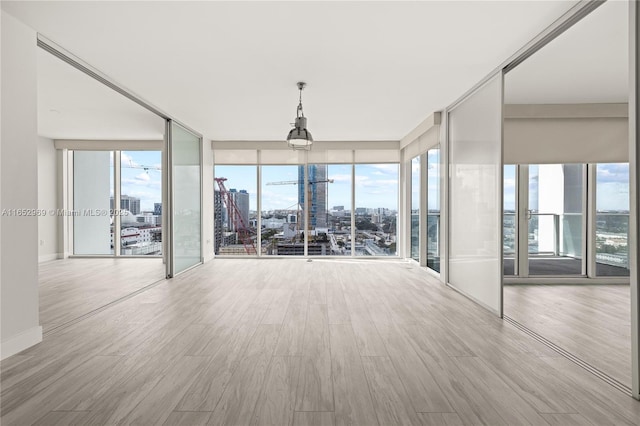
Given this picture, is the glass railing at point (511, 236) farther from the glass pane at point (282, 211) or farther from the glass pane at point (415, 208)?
the glass pane at point (282, 211)

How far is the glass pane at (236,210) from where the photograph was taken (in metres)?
8.02

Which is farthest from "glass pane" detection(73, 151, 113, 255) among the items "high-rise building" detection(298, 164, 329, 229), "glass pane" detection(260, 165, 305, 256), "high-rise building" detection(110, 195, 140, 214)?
"high-rise building" detection(298, 164, 329, 229)

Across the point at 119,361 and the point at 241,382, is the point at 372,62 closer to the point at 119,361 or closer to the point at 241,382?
the point at 241,382

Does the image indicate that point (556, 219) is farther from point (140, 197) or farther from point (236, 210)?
point (140, 197)

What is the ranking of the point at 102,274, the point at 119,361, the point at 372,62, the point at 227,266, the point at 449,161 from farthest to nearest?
1. the point at 227,266
2. the point at 102,274
3. the point at 449,161
4. the point at 372,62
5. the point at 119,361

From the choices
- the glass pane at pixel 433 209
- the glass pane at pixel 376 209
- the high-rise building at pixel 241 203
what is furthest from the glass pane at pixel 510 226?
the high-rise building at pixel 241 203

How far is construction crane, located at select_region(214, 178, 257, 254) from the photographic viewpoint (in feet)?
26.4

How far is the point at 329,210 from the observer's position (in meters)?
8.16

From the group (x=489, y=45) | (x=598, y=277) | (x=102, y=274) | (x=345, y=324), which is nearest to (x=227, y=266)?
(x=102, y=274)

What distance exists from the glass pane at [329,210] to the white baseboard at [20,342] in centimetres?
562

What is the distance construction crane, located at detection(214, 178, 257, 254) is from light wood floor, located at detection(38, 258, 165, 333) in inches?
71.9

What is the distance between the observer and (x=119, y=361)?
2.60 m

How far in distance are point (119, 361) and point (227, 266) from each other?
4.27 m

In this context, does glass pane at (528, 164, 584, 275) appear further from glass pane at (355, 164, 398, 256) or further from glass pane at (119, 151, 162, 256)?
glass pane at (119, 151, 162, 256)
